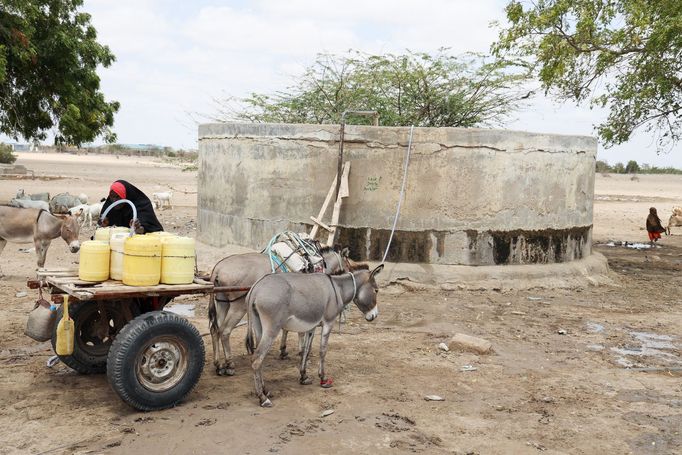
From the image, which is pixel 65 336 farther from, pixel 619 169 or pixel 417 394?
pixel 619 169

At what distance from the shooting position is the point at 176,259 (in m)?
5.27

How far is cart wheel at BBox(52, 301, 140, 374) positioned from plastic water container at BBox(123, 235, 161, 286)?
0.80m

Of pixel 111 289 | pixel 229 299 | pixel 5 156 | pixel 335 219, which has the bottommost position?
pixel 229 299

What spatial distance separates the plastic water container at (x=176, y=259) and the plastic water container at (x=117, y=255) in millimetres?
321

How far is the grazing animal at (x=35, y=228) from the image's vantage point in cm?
1067

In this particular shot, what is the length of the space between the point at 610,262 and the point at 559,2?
18.9 ft

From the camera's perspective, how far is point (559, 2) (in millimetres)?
13344

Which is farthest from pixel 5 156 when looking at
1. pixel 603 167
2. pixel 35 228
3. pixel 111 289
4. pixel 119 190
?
pixel 603 167

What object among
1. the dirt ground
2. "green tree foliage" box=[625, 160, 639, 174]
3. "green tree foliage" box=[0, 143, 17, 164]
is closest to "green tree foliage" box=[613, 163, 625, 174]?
"green tree foliage" box=[625, 160, 639, 174]

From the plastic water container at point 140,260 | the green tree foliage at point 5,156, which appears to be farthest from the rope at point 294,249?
the green tree foliage at point 5,156

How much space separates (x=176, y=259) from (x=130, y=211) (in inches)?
56.5

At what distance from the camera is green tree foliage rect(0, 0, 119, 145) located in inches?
739

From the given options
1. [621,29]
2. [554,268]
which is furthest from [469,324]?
[621,29]

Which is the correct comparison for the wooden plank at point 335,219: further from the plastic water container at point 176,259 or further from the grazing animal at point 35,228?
the plastic water container at point 176,259
